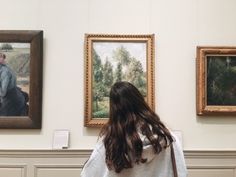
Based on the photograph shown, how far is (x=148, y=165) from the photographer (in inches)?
85.0

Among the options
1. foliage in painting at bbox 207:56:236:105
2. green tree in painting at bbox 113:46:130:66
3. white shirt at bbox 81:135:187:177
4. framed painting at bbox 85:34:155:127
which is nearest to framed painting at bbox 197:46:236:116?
foliage in painting at bbox 207:56:236:105

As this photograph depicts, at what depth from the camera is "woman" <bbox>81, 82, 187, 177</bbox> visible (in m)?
2.12

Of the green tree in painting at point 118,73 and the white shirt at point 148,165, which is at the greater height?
the green tree in painting at point 118,73

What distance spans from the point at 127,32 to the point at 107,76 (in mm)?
472

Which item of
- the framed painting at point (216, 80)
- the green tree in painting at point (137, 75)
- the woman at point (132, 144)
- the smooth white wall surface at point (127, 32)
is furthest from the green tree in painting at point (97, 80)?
the woman at point (132, 144)

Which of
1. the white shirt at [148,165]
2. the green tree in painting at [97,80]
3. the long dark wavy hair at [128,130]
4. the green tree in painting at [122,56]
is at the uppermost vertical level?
the green tree in painting at [122,56]

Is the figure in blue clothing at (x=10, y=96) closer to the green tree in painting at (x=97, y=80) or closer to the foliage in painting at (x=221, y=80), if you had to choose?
the green tree in painting at (x=97, y=80)

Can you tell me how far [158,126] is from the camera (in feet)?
7.09

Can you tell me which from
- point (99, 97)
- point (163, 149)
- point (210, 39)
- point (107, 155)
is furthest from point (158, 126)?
point (210, 39)

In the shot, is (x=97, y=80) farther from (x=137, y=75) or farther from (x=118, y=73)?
(x=137, y=75)

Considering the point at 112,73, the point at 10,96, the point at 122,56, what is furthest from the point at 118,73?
the point at 10,96

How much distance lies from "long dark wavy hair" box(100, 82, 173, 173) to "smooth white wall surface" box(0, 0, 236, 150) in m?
1.65

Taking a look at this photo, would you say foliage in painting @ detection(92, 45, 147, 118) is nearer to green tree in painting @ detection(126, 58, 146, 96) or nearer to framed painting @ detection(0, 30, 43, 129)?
green tree in painting @ detection(126, 58, 146, 96)

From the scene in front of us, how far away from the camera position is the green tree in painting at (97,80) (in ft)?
12.5
